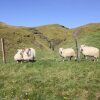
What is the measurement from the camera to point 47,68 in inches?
959

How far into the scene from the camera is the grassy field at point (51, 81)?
1978 cm

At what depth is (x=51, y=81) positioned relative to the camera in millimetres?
21594

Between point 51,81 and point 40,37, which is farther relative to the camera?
point 40,37

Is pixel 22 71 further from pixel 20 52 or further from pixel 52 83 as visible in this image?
pixel 20 52

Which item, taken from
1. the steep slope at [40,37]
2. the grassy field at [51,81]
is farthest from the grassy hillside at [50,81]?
the steep slope at [40,37]

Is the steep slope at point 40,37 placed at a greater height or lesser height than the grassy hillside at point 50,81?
greater

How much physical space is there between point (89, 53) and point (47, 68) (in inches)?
265

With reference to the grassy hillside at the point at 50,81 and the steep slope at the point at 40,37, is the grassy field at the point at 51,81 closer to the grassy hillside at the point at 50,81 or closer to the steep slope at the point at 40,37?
the grassy hillside at the point at 50,81

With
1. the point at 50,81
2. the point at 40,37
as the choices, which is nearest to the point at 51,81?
the point at 50,81

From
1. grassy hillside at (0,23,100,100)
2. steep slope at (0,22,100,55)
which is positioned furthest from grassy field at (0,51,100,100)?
steep slope at (0,22,100,55)

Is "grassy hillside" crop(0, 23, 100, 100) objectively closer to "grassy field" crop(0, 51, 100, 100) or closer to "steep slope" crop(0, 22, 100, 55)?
"grassy field" crop(0, 51, 100, 100)

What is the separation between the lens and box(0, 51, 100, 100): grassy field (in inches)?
779

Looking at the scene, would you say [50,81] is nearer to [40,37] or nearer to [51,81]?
[51,81]

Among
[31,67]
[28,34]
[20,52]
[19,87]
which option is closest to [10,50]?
[28,34]
